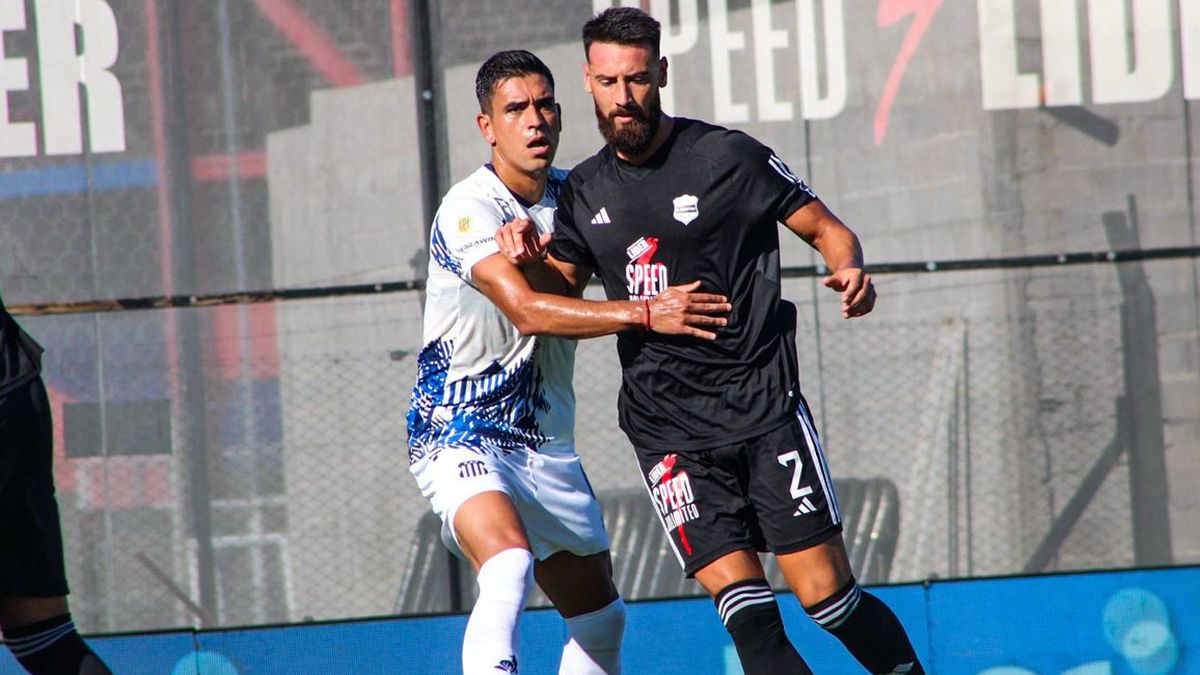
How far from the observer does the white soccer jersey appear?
3740 mm

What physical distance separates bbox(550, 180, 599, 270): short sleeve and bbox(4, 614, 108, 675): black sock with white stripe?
A: 71.6 inches

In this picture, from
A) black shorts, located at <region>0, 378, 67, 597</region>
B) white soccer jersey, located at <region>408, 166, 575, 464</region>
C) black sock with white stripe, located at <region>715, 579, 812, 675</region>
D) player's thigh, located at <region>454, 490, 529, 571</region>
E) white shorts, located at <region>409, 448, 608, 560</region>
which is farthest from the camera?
black shorts, located at <region>0, 378, 67, 597</region>

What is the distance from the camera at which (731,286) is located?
3.52 metres

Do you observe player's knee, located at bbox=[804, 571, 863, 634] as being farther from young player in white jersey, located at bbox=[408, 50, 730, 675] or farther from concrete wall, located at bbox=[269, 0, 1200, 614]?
concrete wall, located at bbox=[269, 0, 1200, 614]

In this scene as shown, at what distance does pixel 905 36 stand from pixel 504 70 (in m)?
2.86

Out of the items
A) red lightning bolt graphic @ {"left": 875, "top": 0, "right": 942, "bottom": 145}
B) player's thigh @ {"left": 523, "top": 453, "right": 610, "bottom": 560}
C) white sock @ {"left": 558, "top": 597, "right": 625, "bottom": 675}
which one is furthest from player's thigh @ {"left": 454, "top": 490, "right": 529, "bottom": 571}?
red lightning bolt graphic @ {"left": 875, "top": 0, "right": 942, "bottom": 145}

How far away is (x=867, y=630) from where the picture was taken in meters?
3.46

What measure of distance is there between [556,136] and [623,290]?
520 mm

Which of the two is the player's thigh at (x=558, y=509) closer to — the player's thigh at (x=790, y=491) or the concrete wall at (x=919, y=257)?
the player's thigh at (x=790, y=491)

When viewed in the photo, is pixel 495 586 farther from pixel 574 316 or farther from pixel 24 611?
pixel 24 611

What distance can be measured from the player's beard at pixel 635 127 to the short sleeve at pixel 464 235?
→ 426 millimetres

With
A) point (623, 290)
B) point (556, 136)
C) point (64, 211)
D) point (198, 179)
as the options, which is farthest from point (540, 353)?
point (64, 211)

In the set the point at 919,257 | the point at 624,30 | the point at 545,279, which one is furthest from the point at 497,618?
the point at 919,257

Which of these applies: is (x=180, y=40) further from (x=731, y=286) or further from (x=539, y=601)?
(x=731, y=286)
